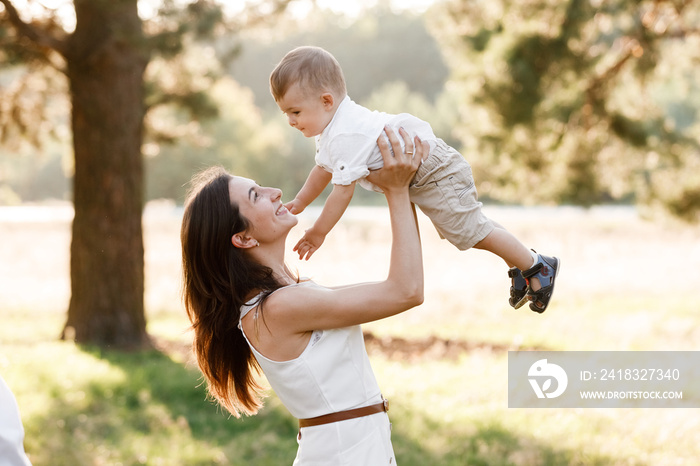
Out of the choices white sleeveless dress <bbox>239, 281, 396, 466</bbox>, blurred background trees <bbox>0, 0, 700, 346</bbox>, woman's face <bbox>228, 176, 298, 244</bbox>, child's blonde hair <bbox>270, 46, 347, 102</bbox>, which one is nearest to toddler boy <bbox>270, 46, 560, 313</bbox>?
child's blonde hair <bbox>270, 46, 347, 102</bbox>

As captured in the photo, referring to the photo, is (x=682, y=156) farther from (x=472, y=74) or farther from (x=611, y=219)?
(x=611, y=219)

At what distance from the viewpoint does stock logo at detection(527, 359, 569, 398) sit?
19.6 feet

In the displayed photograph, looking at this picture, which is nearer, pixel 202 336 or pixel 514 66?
pixel 202 336

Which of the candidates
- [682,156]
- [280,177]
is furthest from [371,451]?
[280,177]

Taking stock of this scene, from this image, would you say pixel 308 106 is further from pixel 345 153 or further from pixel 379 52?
pixel 379 52

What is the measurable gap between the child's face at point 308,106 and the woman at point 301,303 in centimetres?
27

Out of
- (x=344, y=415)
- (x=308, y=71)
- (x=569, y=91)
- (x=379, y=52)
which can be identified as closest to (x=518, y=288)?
(x=344, y=415)

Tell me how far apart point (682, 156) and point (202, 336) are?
8468 mm

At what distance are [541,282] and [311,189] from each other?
0.92 m

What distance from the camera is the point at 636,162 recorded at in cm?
968

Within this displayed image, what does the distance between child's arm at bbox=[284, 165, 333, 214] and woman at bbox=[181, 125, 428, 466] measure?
32 centimetres

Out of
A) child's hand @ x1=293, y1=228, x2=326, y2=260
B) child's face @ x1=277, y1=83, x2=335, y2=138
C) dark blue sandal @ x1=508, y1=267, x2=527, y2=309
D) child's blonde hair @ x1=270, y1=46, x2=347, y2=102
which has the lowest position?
dark blue sandal @ x1=508, y1=267, x2=527, y2=309

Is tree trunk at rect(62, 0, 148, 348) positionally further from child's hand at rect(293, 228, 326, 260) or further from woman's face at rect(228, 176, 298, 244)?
woman's face at rect(228, 176, 298, 244)

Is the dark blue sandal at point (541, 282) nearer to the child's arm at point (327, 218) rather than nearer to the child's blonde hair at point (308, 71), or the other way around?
the child's arm at point (327, 218)
